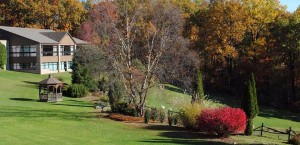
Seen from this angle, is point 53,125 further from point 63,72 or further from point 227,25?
point 63,72

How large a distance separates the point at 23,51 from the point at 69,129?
44.1m

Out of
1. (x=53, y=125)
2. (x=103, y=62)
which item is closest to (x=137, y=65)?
(x=103, y=62)

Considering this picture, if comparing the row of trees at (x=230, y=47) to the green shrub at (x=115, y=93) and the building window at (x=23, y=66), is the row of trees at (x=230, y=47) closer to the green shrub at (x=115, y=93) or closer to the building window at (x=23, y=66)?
the green shrub at (x=115, y=93)

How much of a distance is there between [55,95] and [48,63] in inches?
1104

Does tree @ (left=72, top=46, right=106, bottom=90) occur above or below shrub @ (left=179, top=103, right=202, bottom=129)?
above

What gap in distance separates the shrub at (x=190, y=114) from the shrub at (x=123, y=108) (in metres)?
5.79

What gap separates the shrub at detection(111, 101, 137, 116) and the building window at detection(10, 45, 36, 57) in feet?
114

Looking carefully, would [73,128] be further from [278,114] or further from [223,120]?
[278,114]

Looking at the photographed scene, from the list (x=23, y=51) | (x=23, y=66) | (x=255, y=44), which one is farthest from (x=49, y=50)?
(x=255, y=44)

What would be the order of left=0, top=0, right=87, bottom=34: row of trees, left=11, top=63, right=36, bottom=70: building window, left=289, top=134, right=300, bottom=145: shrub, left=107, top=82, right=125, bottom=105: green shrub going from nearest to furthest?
left=289, top=134, right=300, bottom=145: shrub < left=107, top=82, right=125, bottom=105: green shrub < left=11, top=63, right=36, bottom=70: building window < left=0, top=0, right=87, bottom=34: row of trees

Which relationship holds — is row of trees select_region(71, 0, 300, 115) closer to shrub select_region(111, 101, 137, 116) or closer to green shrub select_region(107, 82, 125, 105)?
green shrub select_region(107, 82, 125, 105)

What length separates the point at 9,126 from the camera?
22.6 meters

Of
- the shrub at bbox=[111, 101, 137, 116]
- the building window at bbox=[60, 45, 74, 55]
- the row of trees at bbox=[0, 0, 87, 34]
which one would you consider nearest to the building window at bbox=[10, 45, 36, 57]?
the building window at bbox=[60, 45, 74, 55]

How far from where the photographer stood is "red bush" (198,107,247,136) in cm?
2375
